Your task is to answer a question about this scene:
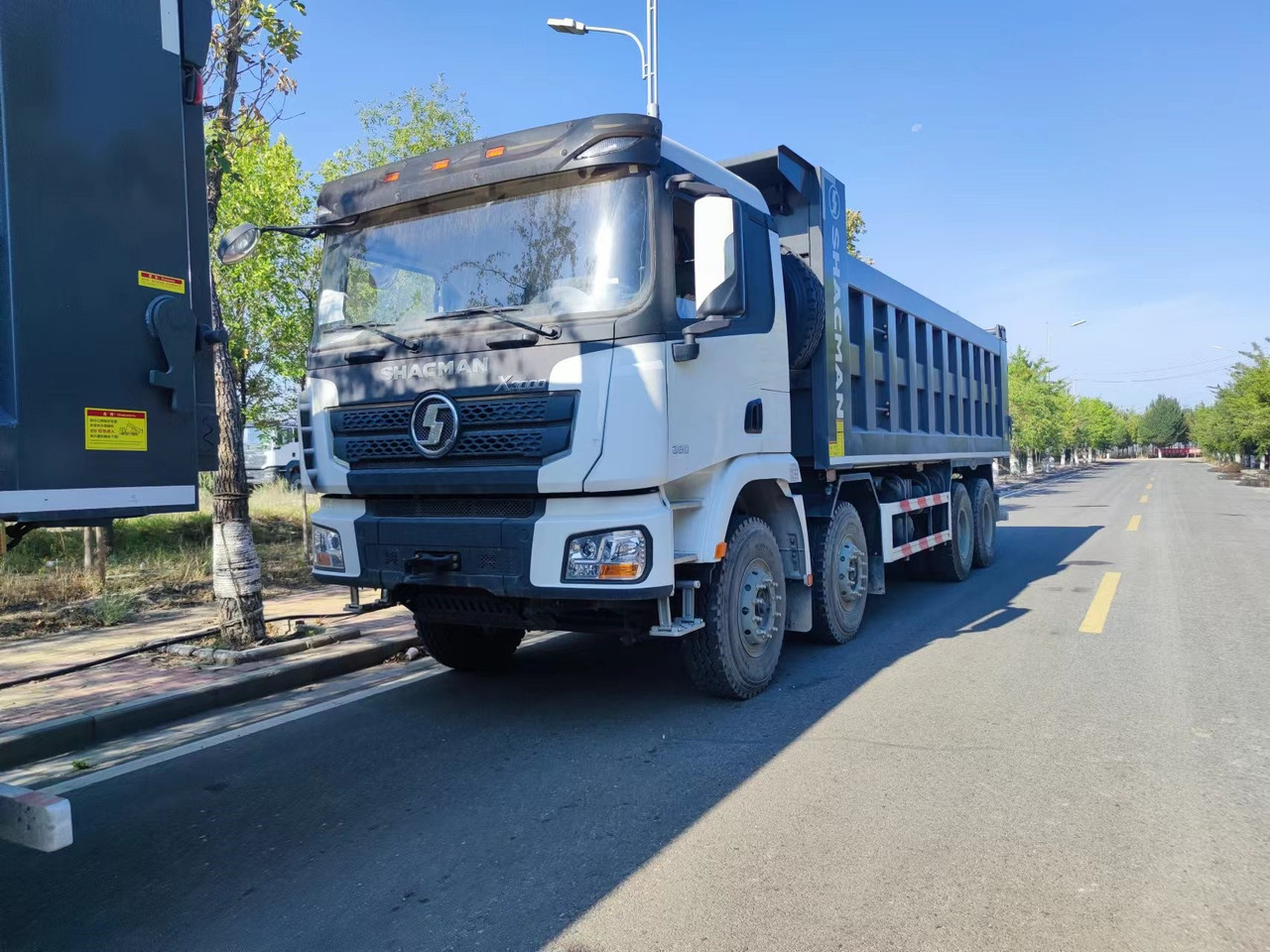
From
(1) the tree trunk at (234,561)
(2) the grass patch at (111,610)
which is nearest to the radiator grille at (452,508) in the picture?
(1) the tree trunk at (234,561)

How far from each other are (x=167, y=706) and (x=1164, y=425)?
174109 millimetres

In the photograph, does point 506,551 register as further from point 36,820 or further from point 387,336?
point 36,820

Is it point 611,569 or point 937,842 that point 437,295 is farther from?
point 937,842

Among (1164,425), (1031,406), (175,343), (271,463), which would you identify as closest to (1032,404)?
(1031,406)

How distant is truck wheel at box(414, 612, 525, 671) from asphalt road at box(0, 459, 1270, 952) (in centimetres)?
18

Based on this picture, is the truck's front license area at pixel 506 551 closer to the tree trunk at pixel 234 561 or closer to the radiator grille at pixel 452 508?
the radiator grille at pixel 452 508

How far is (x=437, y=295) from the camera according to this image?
4.89 m

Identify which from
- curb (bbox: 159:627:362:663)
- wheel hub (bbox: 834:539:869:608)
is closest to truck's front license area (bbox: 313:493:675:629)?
curb (bbox: 159:627:362:663)

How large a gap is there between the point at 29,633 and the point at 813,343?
715cm

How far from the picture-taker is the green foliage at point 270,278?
11648 mm

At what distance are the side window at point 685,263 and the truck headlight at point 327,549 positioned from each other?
241 centimetres

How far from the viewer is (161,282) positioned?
2.75 metres

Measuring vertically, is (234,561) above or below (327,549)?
below

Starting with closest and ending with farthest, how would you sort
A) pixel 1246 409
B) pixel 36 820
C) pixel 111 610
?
pixel 36 820
pixel 111 610
pixel 1246 409
